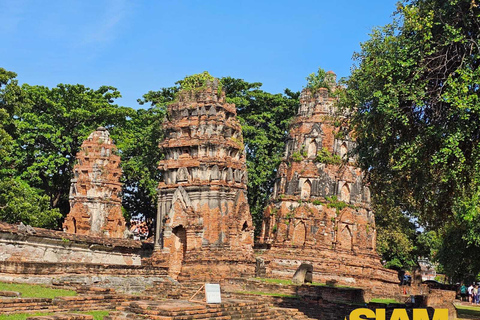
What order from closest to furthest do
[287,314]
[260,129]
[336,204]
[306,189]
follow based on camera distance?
[287,314]
[336,204]
[306,189]
[260,129]

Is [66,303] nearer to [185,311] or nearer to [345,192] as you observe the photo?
[185,311]

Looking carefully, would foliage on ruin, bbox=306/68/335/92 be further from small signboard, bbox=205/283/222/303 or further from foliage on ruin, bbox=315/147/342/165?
small signboard, bbox=205/283/222/303

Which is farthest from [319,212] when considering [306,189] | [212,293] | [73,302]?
[73,302]

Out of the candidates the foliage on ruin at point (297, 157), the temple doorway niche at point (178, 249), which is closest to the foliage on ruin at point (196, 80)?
the temple doorway niche at point (178, 249)

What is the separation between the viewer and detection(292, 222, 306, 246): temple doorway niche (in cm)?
3503

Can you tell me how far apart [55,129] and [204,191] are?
14.3 metres

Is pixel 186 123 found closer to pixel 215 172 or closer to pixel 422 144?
pixel 215 172

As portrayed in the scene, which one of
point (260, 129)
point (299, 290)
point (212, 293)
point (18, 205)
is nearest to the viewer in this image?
point (212, 293)

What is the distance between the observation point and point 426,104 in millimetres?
15383

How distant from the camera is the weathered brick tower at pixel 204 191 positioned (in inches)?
1000

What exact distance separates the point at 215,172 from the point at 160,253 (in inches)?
158

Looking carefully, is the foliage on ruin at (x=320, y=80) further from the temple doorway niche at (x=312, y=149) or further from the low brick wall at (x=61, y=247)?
the low brick wall at (x=61, y=247)

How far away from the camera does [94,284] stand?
2041cm

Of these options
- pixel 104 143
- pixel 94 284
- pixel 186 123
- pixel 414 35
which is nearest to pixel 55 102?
pixel 104 143
